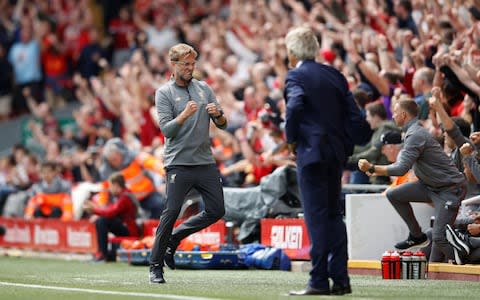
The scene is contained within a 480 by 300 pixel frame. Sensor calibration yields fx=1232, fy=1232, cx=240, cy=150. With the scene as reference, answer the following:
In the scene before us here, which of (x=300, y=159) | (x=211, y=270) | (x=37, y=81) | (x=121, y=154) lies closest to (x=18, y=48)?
(x=37, y=81)

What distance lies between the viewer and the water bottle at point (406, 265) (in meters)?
12.0

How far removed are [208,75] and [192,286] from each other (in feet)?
34.6

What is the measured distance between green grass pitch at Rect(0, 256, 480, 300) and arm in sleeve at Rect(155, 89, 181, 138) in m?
1.42

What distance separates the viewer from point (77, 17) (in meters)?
27.4

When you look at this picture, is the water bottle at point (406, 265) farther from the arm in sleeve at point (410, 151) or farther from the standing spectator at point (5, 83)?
the standing spectator at point (5, 83)

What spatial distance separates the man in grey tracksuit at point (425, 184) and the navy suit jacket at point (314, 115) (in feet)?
7.21

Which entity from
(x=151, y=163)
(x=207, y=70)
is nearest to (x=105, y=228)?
(x=151, y=163)

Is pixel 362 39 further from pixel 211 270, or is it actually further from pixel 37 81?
pixel 37 81

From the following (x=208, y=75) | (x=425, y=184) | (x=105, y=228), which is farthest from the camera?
(x=208, y=75)

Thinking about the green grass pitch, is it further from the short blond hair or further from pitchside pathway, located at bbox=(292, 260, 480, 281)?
the short blond hair

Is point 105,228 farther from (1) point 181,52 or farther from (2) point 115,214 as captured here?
(1) point 181,52

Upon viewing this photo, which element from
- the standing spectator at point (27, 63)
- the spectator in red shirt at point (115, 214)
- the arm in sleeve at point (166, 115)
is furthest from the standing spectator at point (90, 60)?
the arm in sleeve at point (166, 115)

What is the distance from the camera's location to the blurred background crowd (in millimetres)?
15609

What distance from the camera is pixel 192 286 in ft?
36.5
